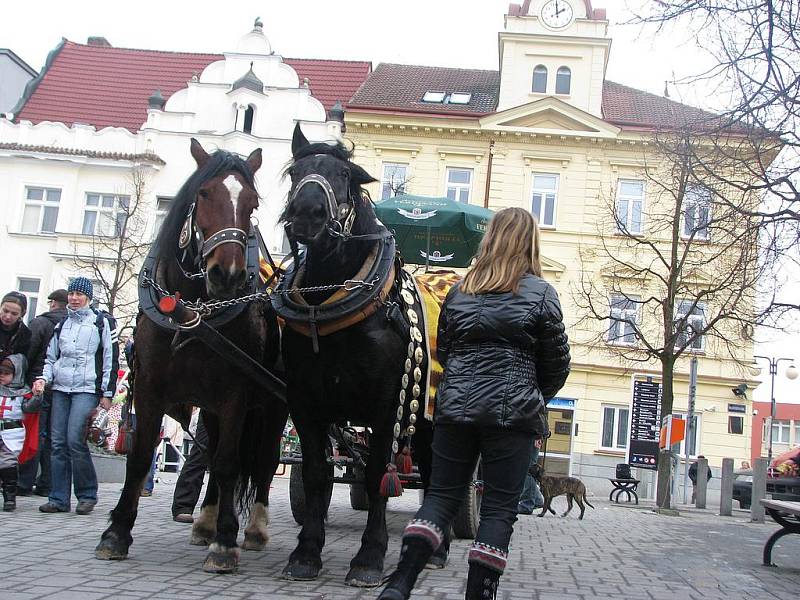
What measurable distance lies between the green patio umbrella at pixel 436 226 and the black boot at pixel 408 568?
6.90 meters

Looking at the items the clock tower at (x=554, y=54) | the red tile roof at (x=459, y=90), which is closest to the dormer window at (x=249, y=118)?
the red tile roof at (x=459, y=90)

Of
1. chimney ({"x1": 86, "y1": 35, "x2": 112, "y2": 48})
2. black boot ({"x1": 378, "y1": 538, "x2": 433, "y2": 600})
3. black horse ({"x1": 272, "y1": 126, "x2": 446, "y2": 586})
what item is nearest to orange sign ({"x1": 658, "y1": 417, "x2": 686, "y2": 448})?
black horse ({"x1": 272, "y1": 126, "x2": 446, "y2": 586})

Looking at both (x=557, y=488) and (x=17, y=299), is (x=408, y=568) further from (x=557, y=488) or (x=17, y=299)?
(x=557, y=488)

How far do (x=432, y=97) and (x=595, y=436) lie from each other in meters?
13.3

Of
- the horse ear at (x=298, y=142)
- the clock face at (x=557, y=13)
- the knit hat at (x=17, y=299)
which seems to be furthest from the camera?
the clock face at (x=557, y=13)

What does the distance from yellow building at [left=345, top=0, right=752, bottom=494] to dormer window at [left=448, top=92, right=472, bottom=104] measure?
3.1 inches

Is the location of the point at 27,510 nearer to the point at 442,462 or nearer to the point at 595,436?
the point at 442,462

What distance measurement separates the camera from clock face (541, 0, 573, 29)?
106 feet

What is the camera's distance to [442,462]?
161 inches

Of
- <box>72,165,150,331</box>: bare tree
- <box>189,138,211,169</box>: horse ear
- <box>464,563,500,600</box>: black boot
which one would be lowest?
<box>464,563,500,600</box>: black boot

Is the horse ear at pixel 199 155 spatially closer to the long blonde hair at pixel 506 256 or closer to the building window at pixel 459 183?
the long blonde hair at pixel 506 256

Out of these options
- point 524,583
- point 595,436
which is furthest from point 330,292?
point 595,436

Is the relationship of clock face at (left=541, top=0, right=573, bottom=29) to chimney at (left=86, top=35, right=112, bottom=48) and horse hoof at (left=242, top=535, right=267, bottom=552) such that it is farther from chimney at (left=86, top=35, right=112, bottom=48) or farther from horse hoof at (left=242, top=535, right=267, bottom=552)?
→ horse hoof at (left=242, top=535, right=267, bottom=552)

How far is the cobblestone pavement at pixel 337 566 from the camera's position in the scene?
459cm
